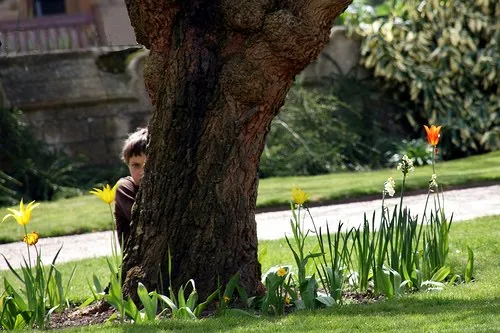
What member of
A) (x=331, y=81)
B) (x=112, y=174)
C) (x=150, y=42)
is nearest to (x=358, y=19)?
(x=331, y=81)

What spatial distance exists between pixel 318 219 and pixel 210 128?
4.69 meters

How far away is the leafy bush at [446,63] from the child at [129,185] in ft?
33.0

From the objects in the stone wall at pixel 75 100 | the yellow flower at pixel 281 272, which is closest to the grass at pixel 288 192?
the stone wall at pixel 75 100

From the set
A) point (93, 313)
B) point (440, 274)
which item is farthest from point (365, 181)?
point (93, 313)

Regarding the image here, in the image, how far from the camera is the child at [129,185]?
663cm

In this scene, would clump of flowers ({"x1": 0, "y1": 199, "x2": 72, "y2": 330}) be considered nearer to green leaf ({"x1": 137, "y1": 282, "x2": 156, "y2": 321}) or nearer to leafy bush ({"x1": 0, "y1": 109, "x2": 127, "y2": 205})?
green leaf ({"x1": 137, "y1": 282, "x2": 156, "y2": 321})

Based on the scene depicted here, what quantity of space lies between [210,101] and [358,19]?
11.5 metres

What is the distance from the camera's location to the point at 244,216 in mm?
5836

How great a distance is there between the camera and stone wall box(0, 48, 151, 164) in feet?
49.9

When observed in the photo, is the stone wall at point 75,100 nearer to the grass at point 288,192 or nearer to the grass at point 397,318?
the grass at point 288,192

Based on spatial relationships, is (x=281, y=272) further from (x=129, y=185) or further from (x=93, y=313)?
(x=129, y=185)

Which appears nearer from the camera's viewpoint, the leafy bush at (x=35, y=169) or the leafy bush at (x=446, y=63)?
the leafy bush at (x=35, y=169)

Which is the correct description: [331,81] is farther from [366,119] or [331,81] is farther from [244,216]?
[244,216]

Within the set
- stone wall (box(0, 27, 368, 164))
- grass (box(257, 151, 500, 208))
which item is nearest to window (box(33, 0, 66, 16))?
stone wall (box(0, 27, 368, 164))
